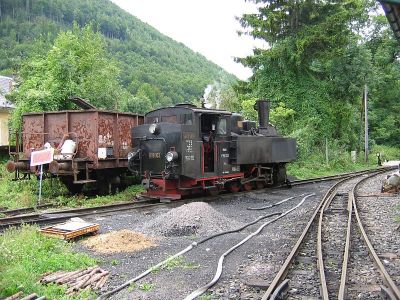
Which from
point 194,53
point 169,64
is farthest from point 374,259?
point 194,53

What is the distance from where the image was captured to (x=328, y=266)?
6.34 meters

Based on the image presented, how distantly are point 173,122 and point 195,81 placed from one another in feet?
248


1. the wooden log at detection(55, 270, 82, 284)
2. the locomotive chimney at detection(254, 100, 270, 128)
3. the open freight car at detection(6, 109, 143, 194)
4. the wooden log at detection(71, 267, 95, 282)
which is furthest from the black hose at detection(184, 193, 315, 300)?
the locomotive chimney at detection(254, 100, 270, 128)

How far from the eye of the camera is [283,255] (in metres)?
6.90

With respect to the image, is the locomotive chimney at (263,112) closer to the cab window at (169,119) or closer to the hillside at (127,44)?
the cab window at (169,119)

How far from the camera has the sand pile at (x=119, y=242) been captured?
738 centimetres

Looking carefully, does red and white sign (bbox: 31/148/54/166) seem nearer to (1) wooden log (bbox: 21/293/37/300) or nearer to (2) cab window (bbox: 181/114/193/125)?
(2) cab window (bbox: 181/114/193/125)

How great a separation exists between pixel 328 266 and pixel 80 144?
954cm

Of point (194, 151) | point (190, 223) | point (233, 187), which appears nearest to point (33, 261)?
point (190, 223)

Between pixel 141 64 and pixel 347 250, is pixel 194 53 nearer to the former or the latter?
pixel 141 64

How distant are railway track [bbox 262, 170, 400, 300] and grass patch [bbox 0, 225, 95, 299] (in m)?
2.66

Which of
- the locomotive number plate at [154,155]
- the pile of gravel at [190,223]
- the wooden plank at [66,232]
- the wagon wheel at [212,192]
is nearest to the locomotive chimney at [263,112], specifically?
the wagon wheel at [212,192]

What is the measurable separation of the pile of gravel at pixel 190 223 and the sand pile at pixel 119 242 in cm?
73

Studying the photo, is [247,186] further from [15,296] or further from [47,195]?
[15,296]
